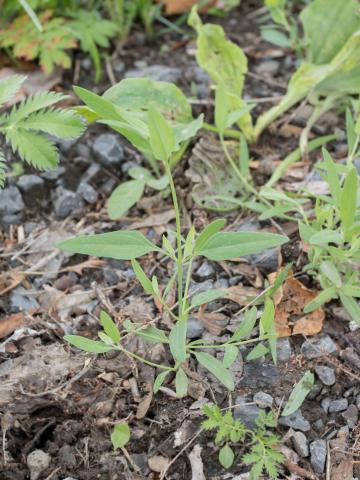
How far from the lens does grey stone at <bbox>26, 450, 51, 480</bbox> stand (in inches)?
67.1

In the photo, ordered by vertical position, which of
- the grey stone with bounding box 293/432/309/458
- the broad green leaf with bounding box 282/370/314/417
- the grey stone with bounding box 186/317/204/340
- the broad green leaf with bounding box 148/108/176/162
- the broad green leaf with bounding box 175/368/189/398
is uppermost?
the broad green leaf with bounding box 148/108/176/162

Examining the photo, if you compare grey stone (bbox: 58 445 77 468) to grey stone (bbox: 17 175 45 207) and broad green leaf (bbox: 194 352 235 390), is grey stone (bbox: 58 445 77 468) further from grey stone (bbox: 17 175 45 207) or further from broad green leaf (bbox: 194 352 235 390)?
grey stone (bbox: 17 175 45 207)

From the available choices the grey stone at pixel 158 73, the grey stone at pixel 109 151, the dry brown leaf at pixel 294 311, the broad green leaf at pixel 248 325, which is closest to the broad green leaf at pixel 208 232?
the broad green leaf at pixel 248 325

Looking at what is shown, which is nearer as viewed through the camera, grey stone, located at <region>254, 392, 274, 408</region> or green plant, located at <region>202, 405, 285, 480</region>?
green plant, located at <region>202, 405, 285, 480</region>

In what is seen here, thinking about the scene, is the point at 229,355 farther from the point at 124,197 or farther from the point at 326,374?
the point at 124,197

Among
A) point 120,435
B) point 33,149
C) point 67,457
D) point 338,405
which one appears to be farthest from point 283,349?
point 33,149

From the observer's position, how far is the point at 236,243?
5.45 ft

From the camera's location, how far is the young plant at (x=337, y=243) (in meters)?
1.73

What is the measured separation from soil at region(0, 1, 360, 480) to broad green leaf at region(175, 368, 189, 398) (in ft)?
0.23

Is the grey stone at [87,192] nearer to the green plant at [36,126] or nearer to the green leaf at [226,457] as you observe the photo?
the green plant at [36,126]

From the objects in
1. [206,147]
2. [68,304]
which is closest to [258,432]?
[68,304]

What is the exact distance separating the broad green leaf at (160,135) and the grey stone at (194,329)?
58cm

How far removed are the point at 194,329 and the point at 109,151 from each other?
904 millimetres

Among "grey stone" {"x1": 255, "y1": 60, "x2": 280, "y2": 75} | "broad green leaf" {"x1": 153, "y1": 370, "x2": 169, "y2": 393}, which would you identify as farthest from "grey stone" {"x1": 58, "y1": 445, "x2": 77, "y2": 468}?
"grey stone" {"x1": 255, "y1": 60, "x2": 280, "y2": 75}
